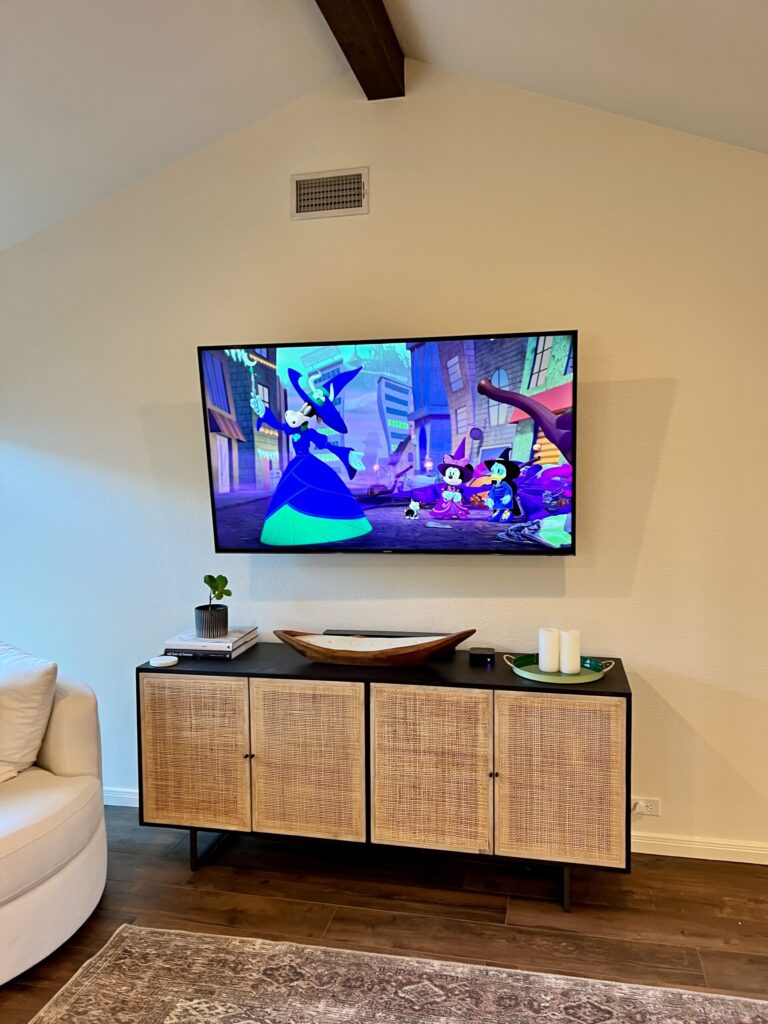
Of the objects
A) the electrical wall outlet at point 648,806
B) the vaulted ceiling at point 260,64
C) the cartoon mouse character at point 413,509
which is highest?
the vaulted ceiling at point 260,64

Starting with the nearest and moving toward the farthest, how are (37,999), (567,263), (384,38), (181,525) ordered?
(37,999) < (384,38) < (567,263) < (181,525)

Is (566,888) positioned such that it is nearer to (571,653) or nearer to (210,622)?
(571,653)

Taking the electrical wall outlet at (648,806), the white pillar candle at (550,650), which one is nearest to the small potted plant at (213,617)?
the white pillar candle at (550,650)

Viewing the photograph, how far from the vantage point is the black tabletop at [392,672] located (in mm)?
2535

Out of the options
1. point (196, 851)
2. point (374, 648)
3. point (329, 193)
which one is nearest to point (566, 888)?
point (374, 648)

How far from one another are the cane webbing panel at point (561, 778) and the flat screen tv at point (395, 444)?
1.93ft

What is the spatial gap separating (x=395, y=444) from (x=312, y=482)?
356 millimetres

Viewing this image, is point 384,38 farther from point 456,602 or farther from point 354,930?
point 354,930

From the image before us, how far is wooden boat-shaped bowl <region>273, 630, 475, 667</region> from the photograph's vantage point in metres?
2.72

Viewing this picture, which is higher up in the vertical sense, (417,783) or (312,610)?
(312,610)

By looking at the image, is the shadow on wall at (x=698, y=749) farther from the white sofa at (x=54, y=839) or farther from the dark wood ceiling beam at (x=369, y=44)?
the dark wood ceiling beam at (x=369, y=44)

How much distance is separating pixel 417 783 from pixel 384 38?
2546 mm

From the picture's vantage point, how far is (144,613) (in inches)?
132

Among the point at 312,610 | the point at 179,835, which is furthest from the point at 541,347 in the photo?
the point at 179,835
